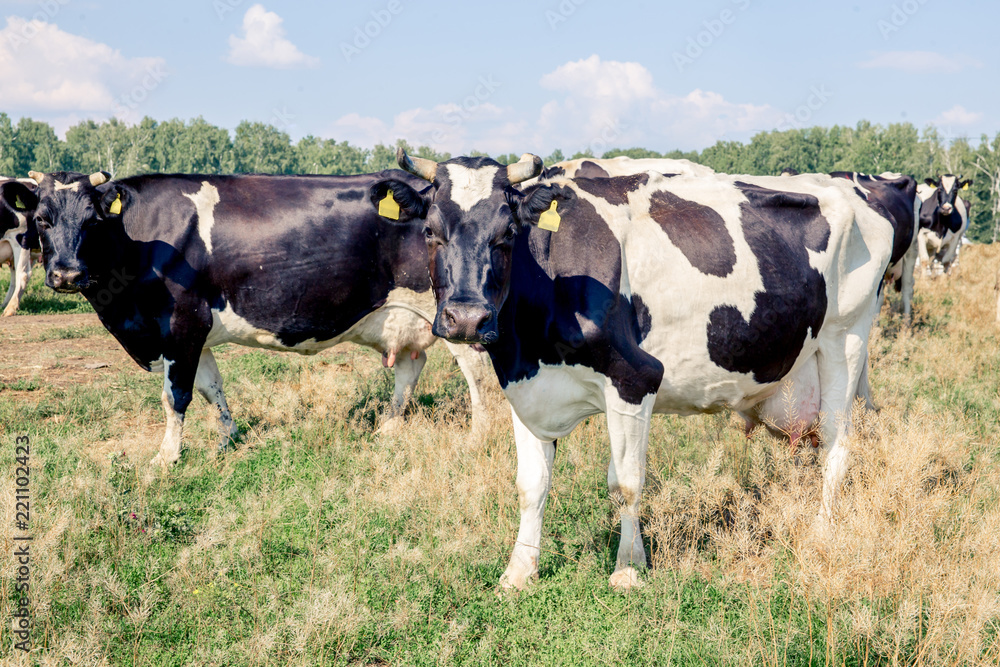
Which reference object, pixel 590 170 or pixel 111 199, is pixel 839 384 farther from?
pixel 111 199

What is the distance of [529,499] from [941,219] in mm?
17133

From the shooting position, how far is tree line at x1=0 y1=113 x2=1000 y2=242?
87.9m

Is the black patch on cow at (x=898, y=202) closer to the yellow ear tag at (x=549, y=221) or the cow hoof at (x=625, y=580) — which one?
the yellow ear tag at (x=549, y=221)

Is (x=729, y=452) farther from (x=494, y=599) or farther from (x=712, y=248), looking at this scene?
(x=494, y=599)

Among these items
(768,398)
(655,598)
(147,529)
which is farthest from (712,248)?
(147,529)

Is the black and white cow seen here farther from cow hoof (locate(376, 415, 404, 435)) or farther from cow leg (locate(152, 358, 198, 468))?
cow leg (locate(152, 358, 198, 468))

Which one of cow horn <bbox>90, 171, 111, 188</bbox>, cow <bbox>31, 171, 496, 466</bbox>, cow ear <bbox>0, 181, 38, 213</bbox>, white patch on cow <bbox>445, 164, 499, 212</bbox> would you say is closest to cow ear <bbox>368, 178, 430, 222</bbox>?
white patch on cow <bbox>445, 164, 499, 212</bbox>

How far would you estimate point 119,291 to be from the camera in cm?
621

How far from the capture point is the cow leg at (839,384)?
5031 mm

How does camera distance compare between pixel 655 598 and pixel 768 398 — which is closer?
pixel 655 598

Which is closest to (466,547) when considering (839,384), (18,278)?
(839,384)

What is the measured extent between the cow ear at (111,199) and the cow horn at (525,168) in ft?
13.0

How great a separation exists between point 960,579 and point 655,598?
142cm

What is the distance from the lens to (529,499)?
4.44m
